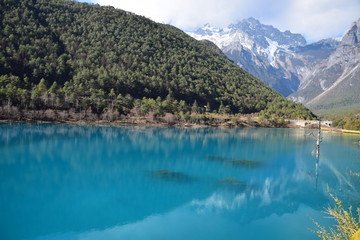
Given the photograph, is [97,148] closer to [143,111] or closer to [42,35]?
[143,111]

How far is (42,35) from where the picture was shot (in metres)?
97.6

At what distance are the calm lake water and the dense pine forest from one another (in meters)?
40.0

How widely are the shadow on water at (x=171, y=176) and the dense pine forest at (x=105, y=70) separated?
47.0m

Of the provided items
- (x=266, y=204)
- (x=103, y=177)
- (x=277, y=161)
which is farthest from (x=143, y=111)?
(x=266, y=204)

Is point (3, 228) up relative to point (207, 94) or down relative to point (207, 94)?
down

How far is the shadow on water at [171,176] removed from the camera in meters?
24.0

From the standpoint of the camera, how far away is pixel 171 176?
2497 cm

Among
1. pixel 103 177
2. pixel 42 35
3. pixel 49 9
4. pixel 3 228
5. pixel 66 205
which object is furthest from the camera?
pixel 49 9

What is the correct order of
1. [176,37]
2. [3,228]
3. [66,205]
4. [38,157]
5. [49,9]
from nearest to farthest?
[3,228] → [66,205] → [38,157] → [49,9] → [176,37]

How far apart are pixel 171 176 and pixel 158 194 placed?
17.6 ft

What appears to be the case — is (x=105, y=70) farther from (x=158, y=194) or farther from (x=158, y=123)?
(x=158, y=194)

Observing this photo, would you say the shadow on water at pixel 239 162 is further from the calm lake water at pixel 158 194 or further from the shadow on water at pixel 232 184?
the shadow on water at pixel 232 184

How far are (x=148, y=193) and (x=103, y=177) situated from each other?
209 inches

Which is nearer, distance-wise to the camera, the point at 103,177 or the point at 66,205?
the point at 66,205
